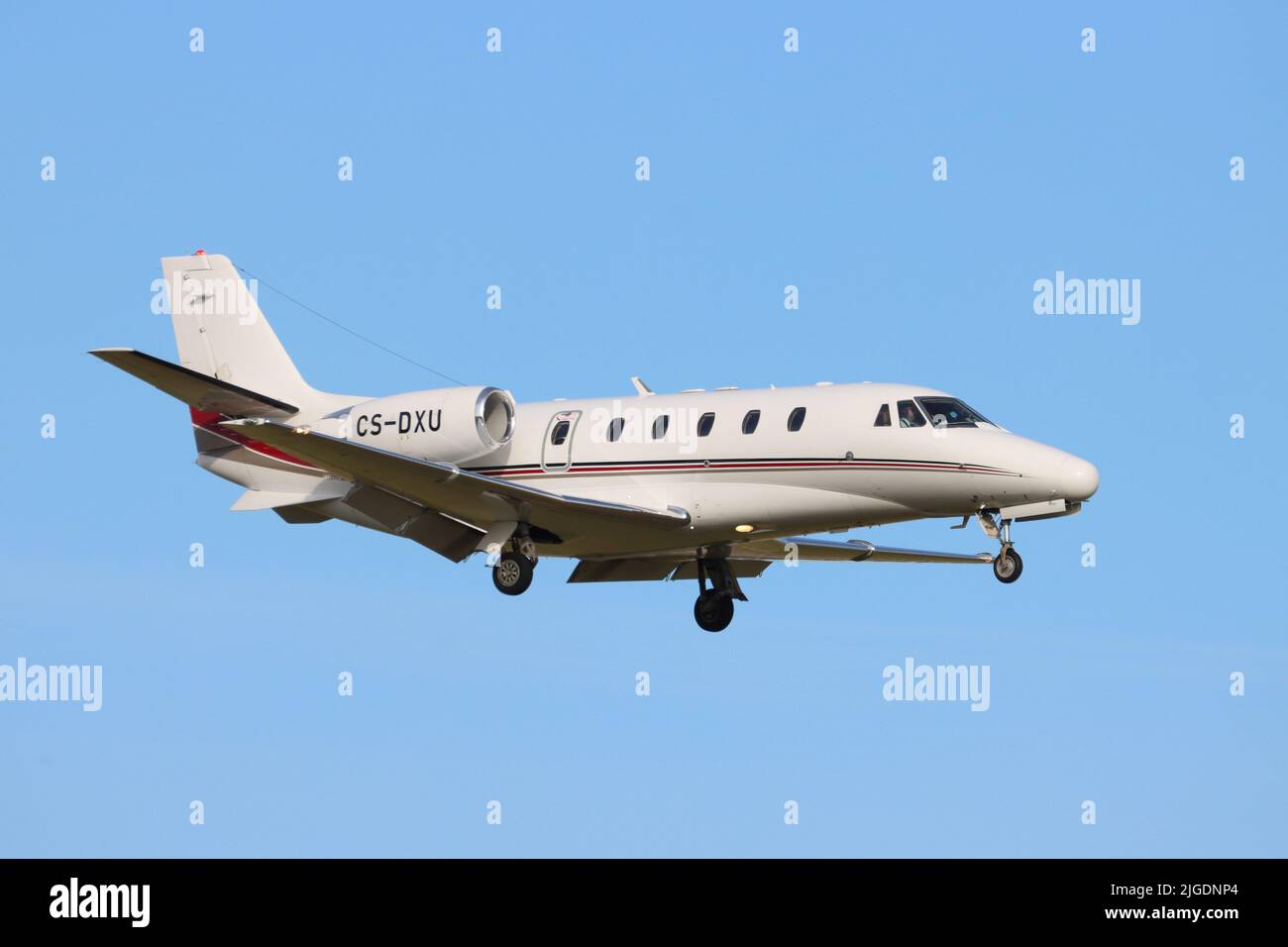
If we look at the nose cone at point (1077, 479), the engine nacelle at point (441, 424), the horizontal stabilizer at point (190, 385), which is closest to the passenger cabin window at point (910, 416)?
the nose cone at point (1077, 479)

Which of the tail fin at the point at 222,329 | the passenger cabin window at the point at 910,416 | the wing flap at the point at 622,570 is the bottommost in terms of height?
the wing flap at the point at 622,570

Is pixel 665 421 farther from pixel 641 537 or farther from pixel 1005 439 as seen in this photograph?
pixel 1005 439

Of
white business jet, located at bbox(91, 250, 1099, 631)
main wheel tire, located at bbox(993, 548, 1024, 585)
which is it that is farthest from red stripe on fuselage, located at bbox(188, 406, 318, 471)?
main wheel tire, located at bbox(993, 548, 1024, 585)

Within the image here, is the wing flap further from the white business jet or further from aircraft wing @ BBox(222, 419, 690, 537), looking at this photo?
aircraft wing @ BBox(222, 419, 690, 537)

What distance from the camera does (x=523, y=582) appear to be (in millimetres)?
30516

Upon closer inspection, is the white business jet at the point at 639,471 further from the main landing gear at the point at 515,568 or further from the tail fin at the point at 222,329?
the tail fin at the point at 222,329

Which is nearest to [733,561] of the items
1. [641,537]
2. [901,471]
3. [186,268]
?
[641,537]

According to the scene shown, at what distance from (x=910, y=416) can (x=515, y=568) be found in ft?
20.5

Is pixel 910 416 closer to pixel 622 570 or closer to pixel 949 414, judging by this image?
pixel 949 414

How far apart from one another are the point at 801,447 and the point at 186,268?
39.1ft

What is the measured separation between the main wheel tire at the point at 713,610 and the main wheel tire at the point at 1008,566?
588 centimetres

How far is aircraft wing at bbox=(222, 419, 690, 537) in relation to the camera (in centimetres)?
2881

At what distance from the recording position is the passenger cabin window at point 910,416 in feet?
94.1

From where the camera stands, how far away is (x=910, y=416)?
28.8 metres
